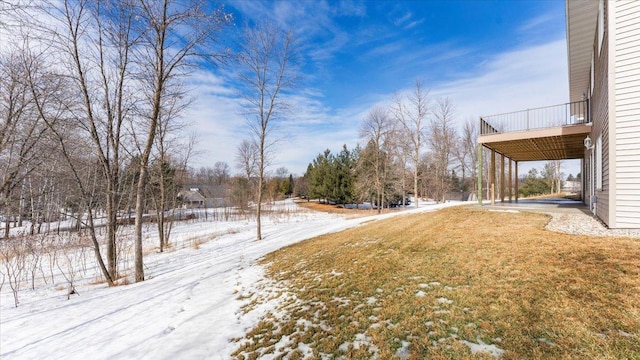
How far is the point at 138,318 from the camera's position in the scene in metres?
4.65

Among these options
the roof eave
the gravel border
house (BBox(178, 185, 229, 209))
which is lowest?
house (BBox(178, 185, 229, 209))

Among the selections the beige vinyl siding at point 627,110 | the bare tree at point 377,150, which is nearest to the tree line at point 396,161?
the bare tree at point 377,150

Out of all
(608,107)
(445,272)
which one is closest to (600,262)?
(445,272)

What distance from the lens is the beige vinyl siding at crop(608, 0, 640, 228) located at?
5.21m

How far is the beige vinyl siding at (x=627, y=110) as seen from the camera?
205 inches

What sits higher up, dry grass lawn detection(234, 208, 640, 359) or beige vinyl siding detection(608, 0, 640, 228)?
beige vinyl siding detection(608, 0, 640, 228)

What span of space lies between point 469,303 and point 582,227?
5261 millimetres

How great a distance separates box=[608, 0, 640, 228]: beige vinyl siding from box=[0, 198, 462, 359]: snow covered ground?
25.4ft

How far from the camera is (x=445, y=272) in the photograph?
4.25 metres

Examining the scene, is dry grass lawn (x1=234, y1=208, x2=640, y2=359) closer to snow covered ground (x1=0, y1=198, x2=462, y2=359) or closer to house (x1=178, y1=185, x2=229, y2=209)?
snow covered ground (x1=0, y1=198, x2=462, y2=359)

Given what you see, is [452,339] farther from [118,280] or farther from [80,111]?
[80,111]

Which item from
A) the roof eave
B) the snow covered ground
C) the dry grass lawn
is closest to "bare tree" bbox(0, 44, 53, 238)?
the snow covered ground

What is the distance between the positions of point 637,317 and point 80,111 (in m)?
12.2

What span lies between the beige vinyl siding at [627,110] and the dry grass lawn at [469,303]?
134 centimetres
